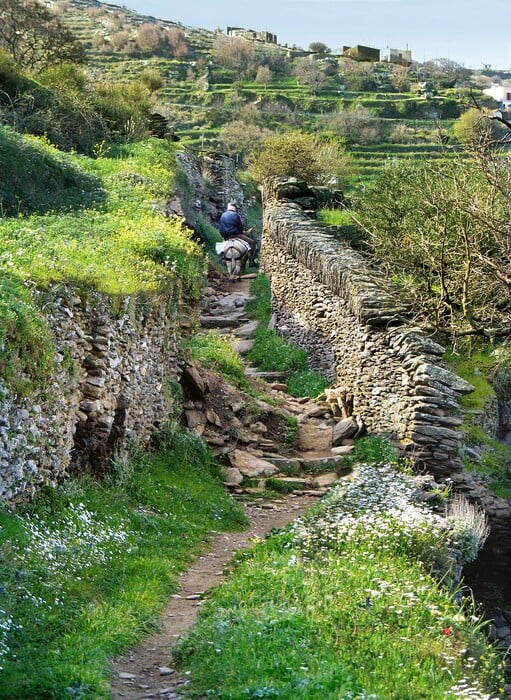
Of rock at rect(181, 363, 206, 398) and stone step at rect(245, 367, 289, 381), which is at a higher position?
rock at rect(181, 363, 206, 398)

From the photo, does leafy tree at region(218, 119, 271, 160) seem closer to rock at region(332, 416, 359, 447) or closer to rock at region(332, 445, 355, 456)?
rock at region(332, 416, 359, 447)

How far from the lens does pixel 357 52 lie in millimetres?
98625

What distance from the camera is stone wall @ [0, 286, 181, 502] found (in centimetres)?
864

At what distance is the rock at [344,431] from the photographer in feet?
51.8

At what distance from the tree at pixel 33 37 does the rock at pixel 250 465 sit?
1984cm

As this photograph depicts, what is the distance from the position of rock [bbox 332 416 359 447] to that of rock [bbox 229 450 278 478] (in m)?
1.74

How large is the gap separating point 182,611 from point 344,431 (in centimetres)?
755

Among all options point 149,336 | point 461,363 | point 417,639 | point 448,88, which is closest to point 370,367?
point 461,363

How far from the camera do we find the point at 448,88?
257 ft

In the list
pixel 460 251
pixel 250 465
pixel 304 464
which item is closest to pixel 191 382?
pixel 250 465

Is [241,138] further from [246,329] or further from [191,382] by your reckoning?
[191,382]

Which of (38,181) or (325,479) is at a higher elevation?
(38,181)

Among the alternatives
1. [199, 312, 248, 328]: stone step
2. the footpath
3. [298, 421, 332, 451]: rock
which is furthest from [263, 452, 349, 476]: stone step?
[199, 312, 248, 328]: stone step

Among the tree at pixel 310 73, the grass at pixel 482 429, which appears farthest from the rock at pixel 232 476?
the tree at pixel 310 73
